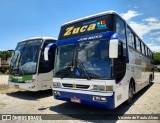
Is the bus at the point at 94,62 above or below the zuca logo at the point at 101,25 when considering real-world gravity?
below

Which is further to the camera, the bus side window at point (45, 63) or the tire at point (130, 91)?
the bus side window at point (45, 63)

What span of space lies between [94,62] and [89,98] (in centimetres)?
116

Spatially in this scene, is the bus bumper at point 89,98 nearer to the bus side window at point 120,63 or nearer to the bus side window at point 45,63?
the bus side window at point 120,63

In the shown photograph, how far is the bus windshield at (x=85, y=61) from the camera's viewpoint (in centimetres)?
670

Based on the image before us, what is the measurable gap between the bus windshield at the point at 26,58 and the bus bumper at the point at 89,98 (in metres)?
3.15

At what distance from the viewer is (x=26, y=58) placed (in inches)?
424

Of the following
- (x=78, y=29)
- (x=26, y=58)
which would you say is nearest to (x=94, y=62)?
(x=78, y=29)

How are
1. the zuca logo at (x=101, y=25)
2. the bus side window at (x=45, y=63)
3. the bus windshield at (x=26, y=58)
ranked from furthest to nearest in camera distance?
the bus side window at (x=45, y=63) < the bus windshield at (x=26, y=58) < the zuca logo at (x=101, y=25)

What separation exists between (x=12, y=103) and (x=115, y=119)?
4.81 m

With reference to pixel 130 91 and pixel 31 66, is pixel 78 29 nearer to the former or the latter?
pixel 130 91

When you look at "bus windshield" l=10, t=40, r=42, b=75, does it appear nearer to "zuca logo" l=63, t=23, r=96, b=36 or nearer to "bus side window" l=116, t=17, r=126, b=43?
"zuca logo" l=63, t=23, r=96, b=36

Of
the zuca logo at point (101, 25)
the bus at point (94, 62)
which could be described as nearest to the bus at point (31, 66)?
the bus at point (94, 62)

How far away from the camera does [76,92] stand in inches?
283

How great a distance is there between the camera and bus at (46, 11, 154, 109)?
6.57m
